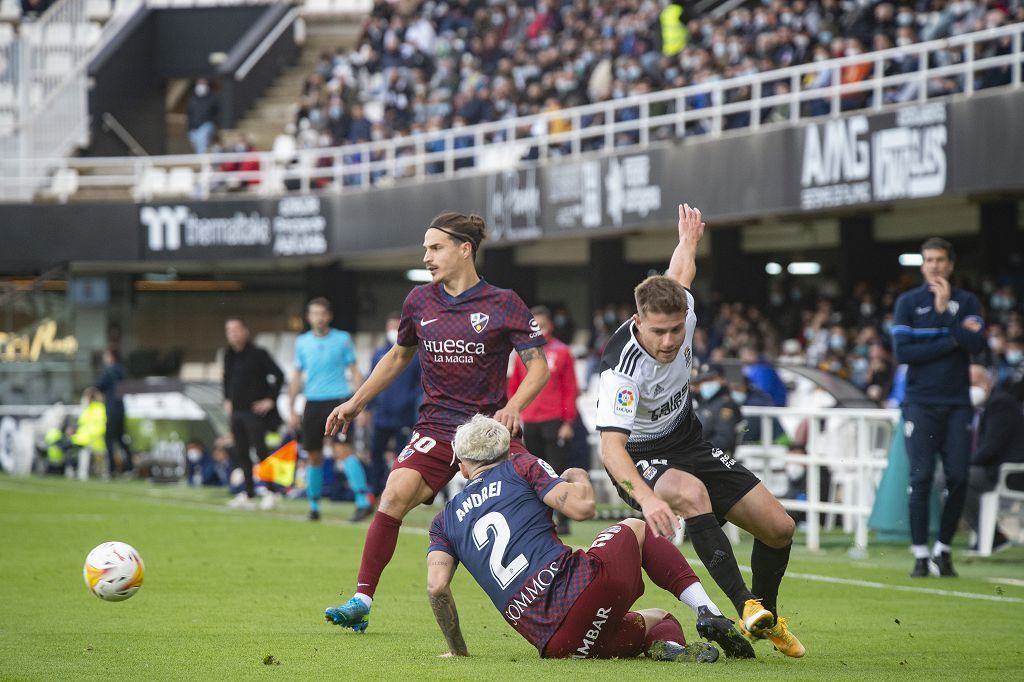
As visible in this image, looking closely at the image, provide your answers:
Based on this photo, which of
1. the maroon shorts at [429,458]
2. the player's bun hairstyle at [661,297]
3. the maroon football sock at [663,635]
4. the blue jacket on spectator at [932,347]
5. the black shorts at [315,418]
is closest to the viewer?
the player's bun hairstyle at [661,297]

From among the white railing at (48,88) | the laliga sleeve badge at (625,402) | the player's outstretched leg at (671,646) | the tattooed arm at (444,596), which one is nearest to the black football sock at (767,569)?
the player's outstretched leg at (671,646)

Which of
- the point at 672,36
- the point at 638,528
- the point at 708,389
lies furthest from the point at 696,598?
the point at 672,36

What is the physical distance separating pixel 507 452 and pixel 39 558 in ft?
19.7

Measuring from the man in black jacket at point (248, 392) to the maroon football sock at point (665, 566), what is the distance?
428 inches

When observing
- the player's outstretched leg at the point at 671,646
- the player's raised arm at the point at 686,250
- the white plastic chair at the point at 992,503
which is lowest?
the white plastic chair at the point at 992,503

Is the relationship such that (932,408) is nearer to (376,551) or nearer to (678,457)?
(678,457)

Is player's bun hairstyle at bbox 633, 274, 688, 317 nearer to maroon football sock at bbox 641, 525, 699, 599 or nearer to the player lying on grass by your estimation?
the player lying on grass

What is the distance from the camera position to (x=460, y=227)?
→ 766cm

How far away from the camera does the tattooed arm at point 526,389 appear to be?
7.11m

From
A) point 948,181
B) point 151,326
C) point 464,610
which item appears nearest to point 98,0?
point 151,326

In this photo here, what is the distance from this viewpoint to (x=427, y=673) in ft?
19.6

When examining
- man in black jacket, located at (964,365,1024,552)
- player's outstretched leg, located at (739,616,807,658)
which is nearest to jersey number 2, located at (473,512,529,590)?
player's outstretched leg, located at (739,616,807,658)

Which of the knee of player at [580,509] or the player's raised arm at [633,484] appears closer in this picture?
the player's raised arm at [633,484]

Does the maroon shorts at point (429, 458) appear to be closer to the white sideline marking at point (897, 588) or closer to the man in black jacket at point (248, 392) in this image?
the white sideline marking at point (897, 588)
